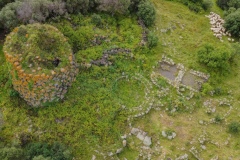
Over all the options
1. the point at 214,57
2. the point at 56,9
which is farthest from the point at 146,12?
the point at 56,9

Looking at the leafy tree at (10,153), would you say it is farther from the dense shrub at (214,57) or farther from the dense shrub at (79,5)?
the dense shrub at (214,57)

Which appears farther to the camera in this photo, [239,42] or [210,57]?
[239,42]

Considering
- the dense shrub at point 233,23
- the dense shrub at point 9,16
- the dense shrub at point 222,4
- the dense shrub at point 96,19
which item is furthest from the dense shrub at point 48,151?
the dense shrub at point 222,4

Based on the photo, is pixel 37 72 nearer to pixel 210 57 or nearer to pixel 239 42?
pixel 210 57

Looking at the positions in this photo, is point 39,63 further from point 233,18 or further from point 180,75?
point 233,18

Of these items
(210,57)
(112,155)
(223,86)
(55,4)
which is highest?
(55,4)

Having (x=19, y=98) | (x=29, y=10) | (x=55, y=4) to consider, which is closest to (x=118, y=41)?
(x=55, y=4)
